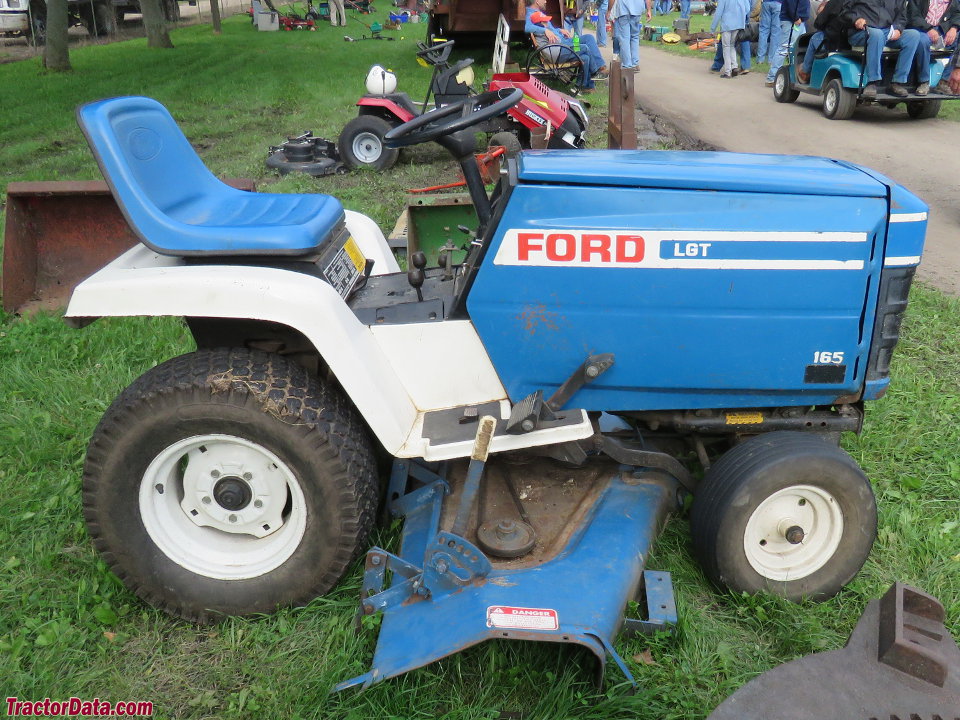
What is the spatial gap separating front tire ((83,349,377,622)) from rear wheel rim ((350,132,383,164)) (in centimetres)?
562

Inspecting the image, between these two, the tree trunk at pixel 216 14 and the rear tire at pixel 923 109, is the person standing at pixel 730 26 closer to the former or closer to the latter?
the rear tire at pixel 923 109

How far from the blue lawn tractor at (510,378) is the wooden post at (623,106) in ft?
6.75

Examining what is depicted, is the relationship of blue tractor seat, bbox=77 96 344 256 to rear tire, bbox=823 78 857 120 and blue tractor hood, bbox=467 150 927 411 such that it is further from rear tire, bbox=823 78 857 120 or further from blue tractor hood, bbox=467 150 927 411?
rear tire, bbox=823 78 857 120

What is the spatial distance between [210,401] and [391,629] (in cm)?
80

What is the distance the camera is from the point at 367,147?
773cm

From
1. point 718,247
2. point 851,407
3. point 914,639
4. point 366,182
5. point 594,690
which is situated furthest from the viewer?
point 366,182

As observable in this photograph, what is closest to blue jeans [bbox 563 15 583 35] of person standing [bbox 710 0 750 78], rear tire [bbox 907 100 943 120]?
person standing [bbox 710 0 750 78]

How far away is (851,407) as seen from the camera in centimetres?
260

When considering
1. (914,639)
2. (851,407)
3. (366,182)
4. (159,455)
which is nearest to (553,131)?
(366,182)

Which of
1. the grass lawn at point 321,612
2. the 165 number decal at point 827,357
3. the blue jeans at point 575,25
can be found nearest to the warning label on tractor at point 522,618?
the grass lawn at point 321,612

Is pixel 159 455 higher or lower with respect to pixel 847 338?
lower

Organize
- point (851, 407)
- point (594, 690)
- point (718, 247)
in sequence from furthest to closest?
point (851, 407)
point (718, 247)
point (594, 690)

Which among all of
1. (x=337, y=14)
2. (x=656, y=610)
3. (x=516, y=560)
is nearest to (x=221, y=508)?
(x=516, y=560)

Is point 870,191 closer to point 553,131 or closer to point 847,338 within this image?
point 847,338
